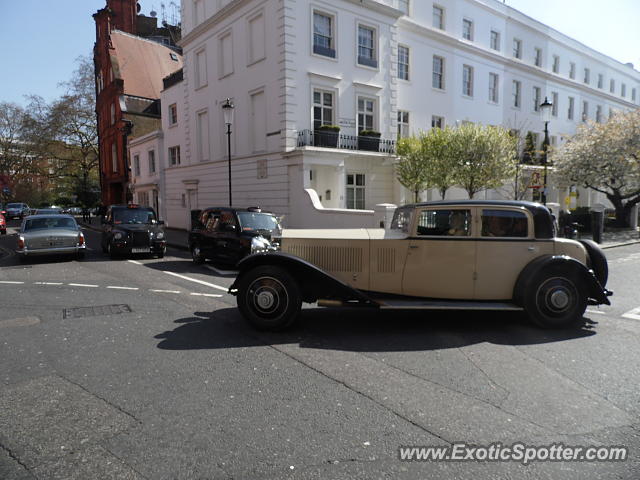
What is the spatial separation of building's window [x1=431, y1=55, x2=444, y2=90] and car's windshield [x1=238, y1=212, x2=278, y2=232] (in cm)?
1736

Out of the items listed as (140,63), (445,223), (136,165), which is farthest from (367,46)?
(140,63)

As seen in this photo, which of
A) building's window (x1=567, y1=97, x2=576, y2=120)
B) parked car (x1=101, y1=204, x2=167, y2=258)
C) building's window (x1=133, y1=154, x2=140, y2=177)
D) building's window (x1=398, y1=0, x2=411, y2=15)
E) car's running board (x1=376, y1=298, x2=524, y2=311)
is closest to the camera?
car's running board (x1=376, y1=298, x2=524, y2=311)

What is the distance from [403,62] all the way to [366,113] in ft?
15.8

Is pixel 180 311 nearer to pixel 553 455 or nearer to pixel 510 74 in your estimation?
pixel 553 455

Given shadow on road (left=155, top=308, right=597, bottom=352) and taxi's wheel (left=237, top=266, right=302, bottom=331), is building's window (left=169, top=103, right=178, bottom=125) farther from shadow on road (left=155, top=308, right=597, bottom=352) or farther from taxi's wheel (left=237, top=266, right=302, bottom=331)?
taxi's wheel (left=237, top=266, right=302, bottom=331)

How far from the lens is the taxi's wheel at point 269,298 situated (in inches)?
212

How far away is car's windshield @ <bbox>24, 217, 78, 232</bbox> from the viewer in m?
12.9

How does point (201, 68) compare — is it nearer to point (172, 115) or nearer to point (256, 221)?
point (172, 115)

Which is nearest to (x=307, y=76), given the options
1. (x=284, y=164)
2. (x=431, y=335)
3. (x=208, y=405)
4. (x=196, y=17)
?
(x=284, y=164)

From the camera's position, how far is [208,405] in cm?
352

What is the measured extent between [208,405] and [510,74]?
32.7 m

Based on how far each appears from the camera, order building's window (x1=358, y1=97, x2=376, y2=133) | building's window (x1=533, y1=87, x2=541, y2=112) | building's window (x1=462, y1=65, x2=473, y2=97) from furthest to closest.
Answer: building's window (x1=533, y1=87, x2=541, y2=112)
building's window (x1=462, y1=65, x2=473, y2=97)
building's window (x1=358, y1=97, x2=376, y2=133)

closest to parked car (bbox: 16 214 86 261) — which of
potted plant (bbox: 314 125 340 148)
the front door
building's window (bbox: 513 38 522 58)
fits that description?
potted plant (bbox: 314 125 340 148)

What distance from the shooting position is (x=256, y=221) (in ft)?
38.5
